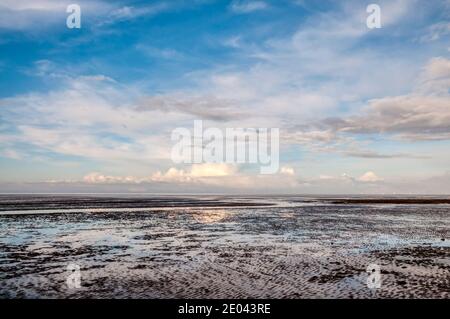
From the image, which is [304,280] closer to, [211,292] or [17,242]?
[211,292]

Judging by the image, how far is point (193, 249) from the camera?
2402cm

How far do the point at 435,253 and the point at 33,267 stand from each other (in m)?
23.0
